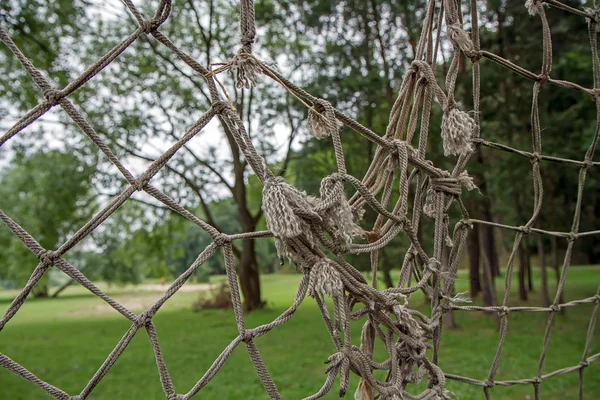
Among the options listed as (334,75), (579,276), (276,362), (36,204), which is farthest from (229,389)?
(579,276)

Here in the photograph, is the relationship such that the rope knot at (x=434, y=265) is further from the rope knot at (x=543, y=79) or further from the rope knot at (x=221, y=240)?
the rope knot at (x=543, y=79)

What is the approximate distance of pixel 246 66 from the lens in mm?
979

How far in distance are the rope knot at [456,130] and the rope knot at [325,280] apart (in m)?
0.43

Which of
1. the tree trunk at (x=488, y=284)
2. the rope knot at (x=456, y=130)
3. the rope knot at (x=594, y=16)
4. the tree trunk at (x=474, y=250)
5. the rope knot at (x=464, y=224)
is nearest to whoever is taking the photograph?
the rope knot at (x=456, y=130)

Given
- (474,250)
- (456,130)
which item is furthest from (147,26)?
(474,250)

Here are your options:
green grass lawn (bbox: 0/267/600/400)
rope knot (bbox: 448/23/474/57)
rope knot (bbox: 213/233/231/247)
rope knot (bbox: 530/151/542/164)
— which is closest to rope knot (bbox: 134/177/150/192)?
rope knot (bbox: 213/233/231/247)

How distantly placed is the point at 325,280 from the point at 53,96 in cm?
53

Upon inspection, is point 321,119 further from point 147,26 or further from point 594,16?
point 594,16

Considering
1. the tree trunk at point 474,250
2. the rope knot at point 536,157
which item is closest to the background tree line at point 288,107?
→ the tree trunk at point 474,250

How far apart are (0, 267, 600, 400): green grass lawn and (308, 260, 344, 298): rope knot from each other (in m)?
3.36

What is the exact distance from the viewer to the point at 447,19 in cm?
128

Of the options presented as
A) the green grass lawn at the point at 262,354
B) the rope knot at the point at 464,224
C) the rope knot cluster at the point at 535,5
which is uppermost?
the rope knot cluster at the point at 535,5

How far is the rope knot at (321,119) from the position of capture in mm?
1022

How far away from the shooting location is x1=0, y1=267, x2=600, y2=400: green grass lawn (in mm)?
4453
